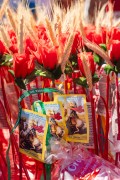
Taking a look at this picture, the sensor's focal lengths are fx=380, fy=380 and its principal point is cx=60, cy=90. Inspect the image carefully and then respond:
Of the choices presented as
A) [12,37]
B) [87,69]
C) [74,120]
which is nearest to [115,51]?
[87,69]

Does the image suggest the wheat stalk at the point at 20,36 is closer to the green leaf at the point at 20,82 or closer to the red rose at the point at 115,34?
the green leaf at the point at 20,82

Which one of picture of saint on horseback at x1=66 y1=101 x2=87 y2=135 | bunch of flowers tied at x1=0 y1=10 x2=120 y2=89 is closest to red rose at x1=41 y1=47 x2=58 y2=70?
bunch of flowers tied at x1=0 y1=10 x2=120 y2=89

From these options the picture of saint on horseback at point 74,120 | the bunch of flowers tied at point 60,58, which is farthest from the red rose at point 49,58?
the picture of saint on horseback at point 74,120

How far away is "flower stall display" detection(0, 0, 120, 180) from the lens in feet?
2.77

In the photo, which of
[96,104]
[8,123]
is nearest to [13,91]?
[8,123]

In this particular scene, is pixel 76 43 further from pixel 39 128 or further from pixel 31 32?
pixel 39 128

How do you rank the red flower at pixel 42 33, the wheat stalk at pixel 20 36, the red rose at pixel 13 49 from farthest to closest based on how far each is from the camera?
the red flower at pixel 42 33 → the red rose at pixel 13 49 → the wheat stalk at pixel 20 36

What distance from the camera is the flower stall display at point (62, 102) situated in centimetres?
85

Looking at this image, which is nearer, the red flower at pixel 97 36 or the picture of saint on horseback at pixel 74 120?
the picture of saint on horseback at pixel 74 120

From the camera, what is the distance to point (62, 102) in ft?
2.88

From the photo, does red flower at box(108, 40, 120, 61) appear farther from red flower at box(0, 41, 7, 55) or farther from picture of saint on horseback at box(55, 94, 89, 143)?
red flower at box(0, 41, 7, 55)

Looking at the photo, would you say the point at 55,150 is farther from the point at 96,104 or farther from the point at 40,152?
the point at 96,104

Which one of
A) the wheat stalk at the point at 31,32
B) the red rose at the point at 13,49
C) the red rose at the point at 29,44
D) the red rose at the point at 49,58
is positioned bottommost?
the red rose at the point at 49,58

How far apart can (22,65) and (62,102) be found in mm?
128
